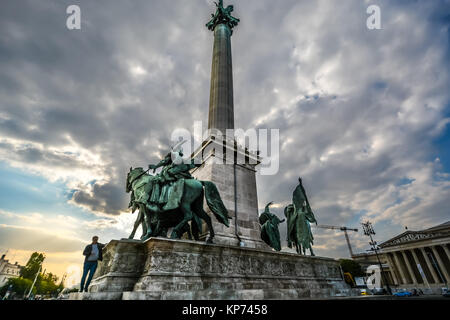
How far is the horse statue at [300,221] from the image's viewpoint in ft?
36.8

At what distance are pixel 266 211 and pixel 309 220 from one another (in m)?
2.37

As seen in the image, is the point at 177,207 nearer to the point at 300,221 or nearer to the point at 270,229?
the point at 270,229

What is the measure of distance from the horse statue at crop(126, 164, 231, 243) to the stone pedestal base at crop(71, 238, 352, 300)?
2.94ft

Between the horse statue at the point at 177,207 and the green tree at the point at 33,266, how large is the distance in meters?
58.9

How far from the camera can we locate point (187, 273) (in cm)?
592

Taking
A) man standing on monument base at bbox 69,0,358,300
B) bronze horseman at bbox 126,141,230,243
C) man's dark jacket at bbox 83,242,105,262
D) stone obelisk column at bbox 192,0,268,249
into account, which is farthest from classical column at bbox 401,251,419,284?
man's dark jacket at bbox 83,242,105,262

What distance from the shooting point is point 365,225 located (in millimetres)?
40906

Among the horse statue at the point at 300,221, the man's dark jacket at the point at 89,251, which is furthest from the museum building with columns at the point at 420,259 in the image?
the man's dark jacket at the point at 89,251

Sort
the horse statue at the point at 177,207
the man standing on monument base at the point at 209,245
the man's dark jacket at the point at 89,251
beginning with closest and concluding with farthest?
the man standing on monument base at the point at 209,245, the man's dark jacket at the point at 89,251, the horse statue at the point at 177,207

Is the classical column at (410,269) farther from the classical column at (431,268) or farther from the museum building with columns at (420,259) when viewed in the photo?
the classical column at (431,268)

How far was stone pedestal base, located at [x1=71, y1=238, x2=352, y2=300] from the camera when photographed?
5.20 metres

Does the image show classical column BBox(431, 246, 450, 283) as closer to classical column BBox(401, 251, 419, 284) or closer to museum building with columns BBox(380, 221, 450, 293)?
museum building with columns BBox(380, 221, 450, 293)
